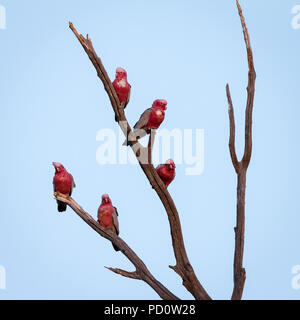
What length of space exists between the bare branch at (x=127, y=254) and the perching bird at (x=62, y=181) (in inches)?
5.7

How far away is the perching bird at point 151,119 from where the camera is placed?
691 cm

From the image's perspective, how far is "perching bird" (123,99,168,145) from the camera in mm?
6914

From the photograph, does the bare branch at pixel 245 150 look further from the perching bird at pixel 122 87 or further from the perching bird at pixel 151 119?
the perching bird at pixel 122 87

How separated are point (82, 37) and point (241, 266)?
9.39 feet

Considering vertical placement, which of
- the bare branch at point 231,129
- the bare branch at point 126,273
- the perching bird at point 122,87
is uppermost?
the perching bird at point 122,87

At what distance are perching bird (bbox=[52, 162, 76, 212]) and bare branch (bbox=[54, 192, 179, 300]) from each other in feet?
0.48

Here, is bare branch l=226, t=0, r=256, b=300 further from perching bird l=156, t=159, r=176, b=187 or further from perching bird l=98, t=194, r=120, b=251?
perching bird l=98, t=194, r=120, b=251

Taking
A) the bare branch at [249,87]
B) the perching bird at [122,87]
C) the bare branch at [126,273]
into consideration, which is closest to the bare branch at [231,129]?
the bare branch at [249,87]

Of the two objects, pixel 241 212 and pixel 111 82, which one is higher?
pixel 111 82
